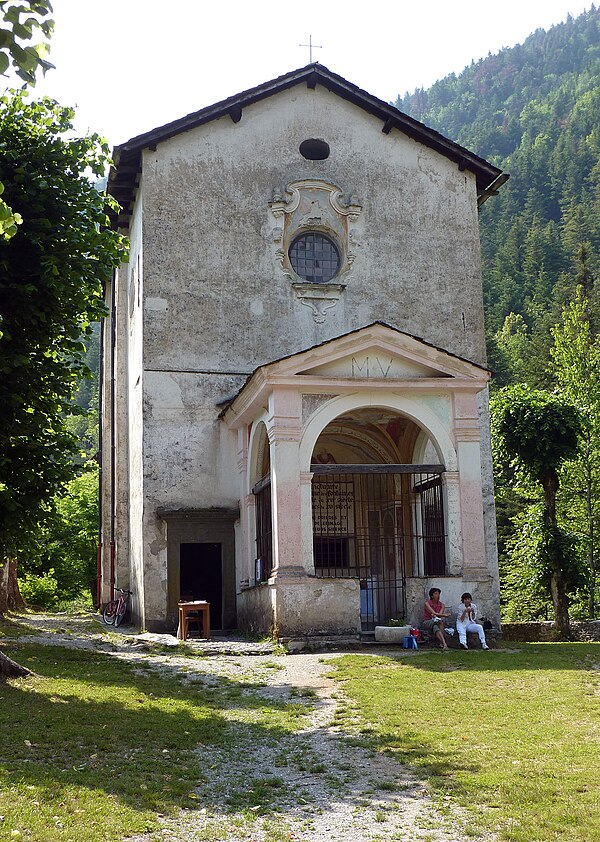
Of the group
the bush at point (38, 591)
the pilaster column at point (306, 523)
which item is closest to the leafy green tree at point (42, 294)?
the pilaster column at point (306, 523)

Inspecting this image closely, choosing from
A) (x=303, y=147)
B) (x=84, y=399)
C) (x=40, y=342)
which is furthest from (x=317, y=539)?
(x=84, y=399)

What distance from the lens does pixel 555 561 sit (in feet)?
68.7

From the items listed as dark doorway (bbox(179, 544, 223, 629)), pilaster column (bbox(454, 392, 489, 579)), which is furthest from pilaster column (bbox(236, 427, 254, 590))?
pilaster column (bbox(454, 392, 489, 579))

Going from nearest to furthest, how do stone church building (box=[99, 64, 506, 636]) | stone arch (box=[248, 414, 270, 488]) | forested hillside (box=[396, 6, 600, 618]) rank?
stone church building (box=[99, 64, 506, 636])
stone arch (box=[248, 414, 270, 488])
forested hillside (box=[396, 6, 600, 618])

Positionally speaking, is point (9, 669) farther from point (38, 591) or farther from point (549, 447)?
point (38, 591)

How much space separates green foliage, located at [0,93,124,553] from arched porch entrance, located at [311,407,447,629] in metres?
7.97

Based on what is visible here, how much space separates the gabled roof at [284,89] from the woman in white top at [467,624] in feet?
38.4

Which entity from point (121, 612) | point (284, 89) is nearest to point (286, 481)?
point (121, 612)

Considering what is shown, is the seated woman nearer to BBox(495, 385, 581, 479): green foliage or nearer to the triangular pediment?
the triangular pediment

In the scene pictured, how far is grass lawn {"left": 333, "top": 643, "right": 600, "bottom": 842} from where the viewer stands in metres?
6.19

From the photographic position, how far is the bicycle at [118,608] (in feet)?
77.4

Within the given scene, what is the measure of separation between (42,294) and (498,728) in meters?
7.41

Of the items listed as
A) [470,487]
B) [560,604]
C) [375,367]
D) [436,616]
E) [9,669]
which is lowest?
[9,669]

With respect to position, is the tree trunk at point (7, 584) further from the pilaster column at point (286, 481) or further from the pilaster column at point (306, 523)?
the pilaster column at point (306, 523)
